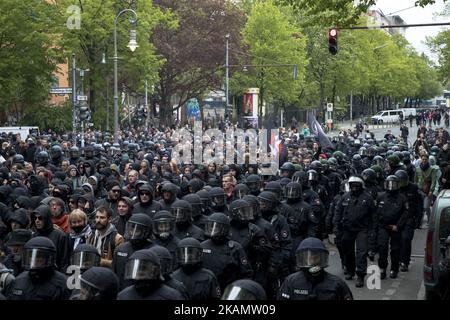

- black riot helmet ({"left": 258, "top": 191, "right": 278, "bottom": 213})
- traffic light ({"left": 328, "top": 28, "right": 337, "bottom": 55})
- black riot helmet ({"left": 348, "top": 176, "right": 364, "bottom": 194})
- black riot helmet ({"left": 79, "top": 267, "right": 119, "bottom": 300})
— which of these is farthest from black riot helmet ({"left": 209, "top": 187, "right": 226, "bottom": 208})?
traffic light ({"left": 328, "top": 28, "right": 337, "bottom": 55})

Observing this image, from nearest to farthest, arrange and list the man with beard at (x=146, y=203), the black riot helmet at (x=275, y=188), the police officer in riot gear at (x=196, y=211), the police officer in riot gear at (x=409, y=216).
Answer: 1. the police officer in riot gear at (x=196, y=211)
2. the man with beard at (x=146, y=203)
3. the black riot helmet at (x=275, y=188)
4. the police officer in riot gear at (x=409, y=216)

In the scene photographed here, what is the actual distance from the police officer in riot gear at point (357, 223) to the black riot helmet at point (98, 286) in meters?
7.00

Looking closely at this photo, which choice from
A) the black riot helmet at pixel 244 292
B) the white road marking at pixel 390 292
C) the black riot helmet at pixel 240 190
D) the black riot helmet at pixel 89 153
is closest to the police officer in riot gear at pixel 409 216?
the white road marking at pixel 390 292

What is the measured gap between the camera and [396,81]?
96938 mm

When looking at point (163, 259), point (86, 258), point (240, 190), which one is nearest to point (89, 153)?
point (240, 190)

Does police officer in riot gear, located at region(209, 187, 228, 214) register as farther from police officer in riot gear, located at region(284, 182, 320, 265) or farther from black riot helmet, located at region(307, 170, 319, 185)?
black riot helmet, located at region(307, 170, 319, 185)

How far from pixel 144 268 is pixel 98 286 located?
0.40 m

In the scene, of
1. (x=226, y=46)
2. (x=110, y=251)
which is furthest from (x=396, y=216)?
(x=226, y=46)

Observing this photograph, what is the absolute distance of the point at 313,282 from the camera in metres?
7.04

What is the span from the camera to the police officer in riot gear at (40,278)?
7080 millimetres

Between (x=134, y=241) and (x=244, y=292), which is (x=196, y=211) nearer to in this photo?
(x=134, y=241)

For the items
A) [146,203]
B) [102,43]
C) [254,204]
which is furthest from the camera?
[102,43]

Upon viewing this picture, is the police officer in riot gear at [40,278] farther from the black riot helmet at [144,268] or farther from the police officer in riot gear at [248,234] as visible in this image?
the police officer in riot gear at [248,234]
